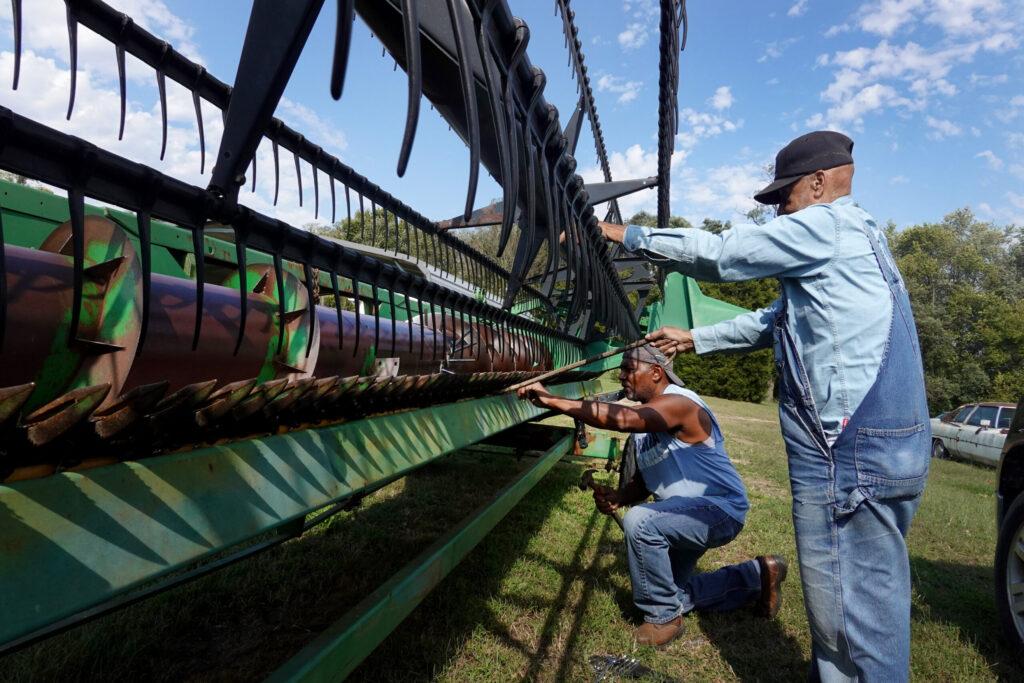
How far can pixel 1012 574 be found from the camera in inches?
125

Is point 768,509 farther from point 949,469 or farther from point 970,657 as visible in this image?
point 949,469

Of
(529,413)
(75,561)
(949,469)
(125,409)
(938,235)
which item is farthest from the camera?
(938,235)

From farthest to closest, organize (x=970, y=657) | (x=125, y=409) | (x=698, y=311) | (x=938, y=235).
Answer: (x=938, y=235)
(x=698, y=311)
(x=970, y=657)
(x=125, y=409)

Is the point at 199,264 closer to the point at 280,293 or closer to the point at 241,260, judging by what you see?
the point at 241,260

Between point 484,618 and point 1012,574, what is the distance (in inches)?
105

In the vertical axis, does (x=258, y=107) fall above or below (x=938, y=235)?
below

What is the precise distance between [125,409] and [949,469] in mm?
14188

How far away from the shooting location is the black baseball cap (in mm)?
2164

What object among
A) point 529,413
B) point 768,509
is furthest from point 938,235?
point 529,413

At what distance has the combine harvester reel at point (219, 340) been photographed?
86cm

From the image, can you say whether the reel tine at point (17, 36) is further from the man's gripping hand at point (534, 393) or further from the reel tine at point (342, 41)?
the man's gripping hand at point (534, 393)

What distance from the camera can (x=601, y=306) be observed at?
3688 millimetres

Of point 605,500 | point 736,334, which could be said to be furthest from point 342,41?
point 605,500

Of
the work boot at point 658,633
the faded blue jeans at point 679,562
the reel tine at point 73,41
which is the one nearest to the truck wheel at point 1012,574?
the faded blue jeans at point 679,562
